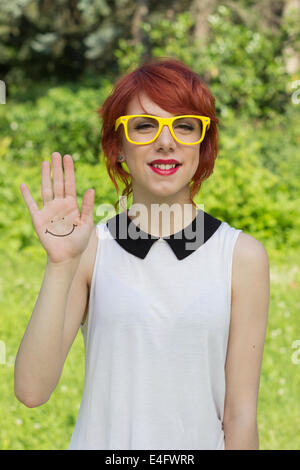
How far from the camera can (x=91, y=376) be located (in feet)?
5.68

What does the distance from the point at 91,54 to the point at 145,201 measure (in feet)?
56.3

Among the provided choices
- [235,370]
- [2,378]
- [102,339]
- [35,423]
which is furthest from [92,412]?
[2,378]

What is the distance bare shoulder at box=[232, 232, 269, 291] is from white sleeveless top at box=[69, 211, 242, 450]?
25 millimetres

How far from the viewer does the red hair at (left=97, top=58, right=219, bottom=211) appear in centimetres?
172

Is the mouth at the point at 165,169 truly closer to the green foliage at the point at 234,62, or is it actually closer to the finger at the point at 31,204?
the finger at the point at 31,204

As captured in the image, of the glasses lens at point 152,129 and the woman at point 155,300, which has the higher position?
the glasses lens at point 152,129

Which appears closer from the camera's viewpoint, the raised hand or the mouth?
the raised hand

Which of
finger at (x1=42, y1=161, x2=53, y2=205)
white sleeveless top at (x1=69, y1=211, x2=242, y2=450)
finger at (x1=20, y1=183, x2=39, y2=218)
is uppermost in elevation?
finger at (x1=42, y1=161, x2=53, y2=205)

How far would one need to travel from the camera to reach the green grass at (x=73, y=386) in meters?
3.88

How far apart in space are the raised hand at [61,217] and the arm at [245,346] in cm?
45

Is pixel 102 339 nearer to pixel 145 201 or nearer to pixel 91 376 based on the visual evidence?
pixel 91 376

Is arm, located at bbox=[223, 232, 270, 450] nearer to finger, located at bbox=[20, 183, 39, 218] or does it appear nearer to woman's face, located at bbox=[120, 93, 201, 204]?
woman's face, located at bbox=[120, 93, 201, 204]

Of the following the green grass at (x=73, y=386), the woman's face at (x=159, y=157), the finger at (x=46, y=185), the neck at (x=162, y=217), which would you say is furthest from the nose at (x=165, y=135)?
the green grass at (x=73, y=386)

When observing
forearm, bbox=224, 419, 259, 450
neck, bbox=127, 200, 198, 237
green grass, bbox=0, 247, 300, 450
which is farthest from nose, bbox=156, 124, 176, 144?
green grass, bbox=0, 247, 300, 450
